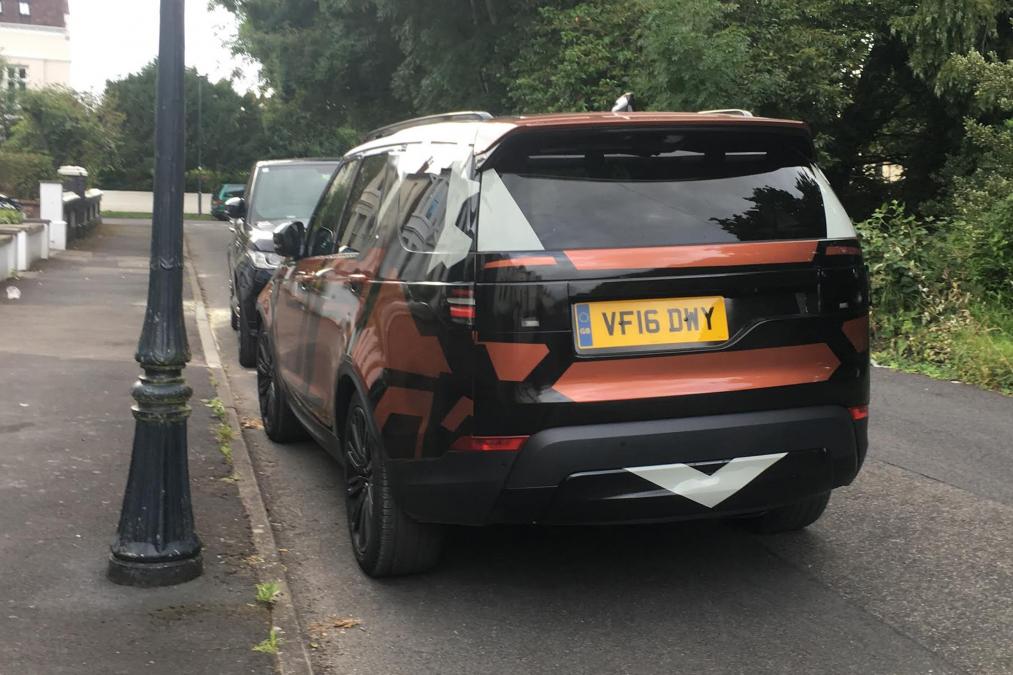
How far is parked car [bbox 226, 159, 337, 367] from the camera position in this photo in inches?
410

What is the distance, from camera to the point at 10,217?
1934 cm

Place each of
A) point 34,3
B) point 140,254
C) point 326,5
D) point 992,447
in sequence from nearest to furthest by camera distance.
Answer: point 992,447, point 140,254, point 326,5, point 34,3

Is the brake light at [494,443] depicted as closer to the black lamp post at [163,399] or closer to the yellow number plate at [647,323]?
the yellow number plate at [647,323]

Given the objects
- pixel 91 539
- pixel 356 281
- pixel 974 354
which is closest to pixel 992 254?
pixel 974 354

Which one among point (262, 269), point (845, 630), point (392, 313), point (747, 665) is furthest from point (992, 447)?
point (262, 269)

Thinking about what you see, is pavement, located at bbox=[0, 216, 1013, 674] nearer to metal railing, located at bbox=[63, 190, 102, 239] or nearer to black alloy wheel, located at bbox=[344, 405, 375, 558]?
black alloy wheel, located at bbox=[344, 405, 375, 558]

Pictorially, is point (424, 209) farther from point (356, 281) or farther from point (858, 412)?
point (858, 412)

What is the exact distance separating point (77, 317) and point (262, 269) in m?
3.81

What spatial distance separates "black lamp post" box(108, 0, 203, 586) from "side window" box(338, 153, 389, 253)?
2.85 ft

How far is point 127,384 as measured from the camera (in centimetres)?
905

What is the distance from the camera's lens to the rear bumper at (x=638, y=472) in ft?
13.1

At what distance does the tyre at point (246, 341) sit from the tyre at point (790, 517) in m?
6.35

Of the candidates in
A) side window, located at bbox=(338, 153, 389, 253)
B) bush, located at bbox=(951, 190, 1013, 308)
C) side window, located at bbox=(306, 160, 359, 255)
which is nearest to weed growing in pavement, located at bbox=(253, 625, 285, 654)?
side window, located at bbox=(338, 153, 389, 253)

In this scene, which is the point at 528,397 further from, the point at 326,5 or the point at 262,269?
the point at 326,5
